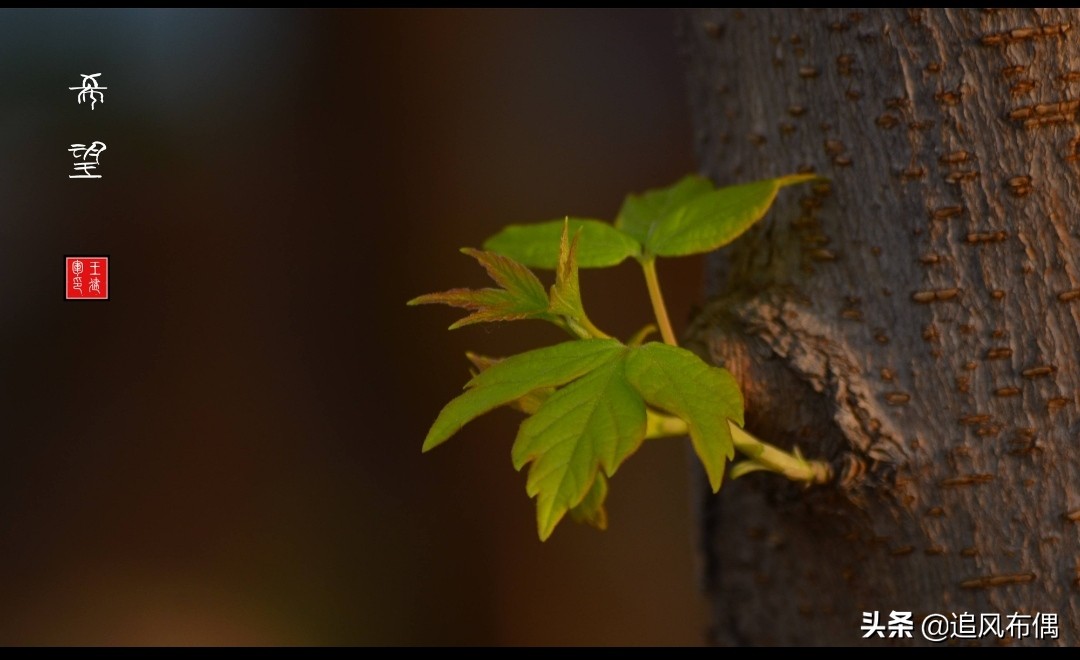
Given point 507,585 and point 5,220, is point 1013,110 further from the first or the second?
point 507,585

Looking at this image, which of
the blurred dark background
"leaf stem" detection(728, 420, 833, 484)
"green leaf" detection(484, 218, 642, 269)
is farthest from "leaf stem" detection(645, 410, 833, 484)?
the blurred dark background

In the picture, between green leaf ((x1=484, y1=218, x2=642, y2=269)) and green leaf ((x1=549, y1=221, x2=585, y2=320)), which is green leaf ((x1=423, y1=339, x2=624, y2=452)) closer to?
green leaf ((x1=549, y1=221, x2=585, y2=320))

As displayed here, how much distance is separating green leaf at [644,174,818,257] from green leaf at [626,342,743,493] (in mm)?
166

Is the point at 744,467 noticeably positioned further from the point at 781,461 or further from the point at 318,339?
the point at 318,339

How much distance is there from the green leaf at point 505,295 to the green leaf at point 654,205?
21 centimetres

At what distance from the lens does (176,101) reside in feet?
4.37

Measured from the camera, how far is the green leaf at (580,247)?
1.96ft

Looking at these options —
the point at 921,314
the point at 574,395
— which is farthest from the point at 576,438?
the point at 921,314

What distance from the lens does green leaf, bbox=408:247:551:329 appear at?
47cm

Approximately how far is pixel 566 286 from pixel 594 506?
0.18 metres

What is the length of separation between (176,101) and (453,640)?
111cm

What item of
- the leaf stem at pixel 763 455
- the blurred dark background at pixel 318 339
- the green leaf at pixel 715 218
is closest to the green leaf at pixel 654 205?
the green leaf at pixel 715 218

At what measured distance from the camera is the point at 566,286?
453mm

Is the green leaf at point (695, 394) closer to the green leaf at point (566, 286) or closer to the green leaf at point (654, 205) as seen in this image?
the green leaf at point (566, 286)
